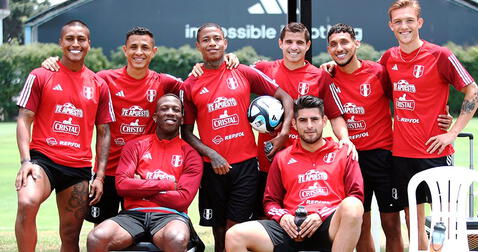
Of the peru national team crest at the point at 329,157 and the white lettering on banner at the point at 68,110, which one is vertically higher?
the white lettering on banner at the point at 68,110

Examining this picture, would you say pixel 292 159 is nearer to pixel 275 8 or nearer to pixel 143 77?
pixel 143 77

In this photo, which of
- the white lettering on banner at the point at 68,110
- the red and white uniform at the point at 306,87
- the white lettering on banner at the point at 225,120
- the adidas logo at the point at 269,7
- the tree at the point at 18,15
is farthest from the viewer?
the adidas logo at the point at 269,7

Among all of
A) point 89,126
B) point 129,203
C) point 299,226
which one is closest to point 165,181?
point 129,203

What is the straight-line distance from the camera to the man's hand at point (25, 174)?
3986mm

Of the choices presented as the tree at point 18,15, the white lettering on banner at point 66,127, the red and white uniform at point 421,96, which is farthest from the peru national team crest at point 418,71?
the tree at point 18,15

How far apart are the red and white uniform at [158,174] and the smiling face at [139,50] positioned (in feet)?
1.73

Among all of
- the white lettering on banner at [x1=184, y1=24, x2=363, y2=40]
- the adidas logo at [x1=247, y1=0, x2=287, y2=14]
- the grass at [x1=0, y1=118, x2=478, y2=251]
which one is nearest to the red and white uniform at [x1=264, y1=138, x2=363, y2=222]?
the grass at [x1=0, y1=118, x2=478, y2=251]

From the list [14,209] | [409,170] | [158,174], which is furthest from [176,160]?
[14,209]

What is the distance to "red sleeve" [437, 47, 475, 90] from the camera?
4.30m

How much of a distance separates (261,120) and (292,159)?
1.14 feet

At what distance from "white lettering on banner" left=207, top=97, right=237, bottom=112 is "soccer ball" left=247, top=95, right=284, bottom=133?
14 cm

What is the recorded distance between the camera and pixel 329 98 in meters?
4.42

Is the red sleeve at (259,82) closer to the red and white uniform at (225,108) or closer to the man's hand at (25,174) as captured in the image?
the red and white uniform at (225,108)

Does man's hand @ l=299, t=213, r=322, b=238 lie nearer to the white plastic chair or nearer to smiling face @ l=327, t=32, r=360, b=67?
the white plastic chair
